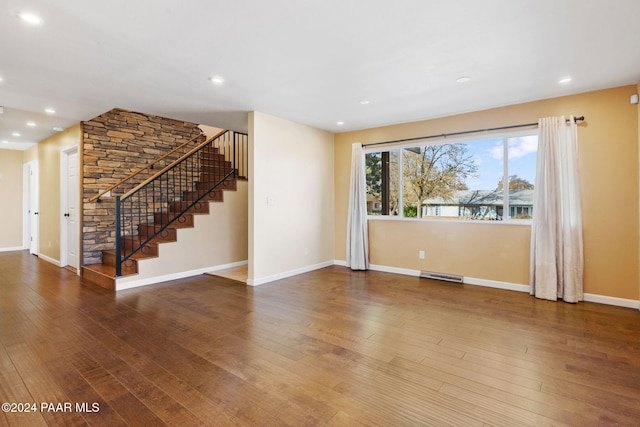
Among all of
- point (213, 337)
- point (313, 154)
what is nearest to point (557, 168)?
point (313, 154)

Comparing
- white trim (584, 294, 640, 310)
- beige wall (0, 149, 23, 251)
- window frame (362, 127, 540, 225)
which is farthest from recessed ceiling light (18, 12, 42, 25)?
beige wall (0, 149, 23, 251)

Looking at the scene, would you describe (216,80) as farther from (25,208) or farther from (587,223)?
(25,208)

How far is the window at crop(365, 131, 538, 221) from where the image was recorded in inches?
176

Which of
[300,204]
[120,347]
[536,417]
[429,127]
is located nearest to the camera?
[536,417]

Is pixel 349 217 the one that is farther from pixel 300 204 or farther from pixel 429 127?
pixel 429 127

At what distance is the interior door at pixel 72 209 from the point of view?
554 centimetres

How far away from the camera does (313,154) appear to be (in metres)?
5.80

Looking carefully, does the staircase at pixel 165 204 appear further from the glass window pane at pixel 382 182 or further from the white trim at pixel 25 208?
the white trim at pixel 25 208

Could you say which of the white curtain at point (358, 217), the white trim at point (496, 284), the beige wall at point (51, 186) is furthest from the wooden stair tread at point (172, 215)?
the white trim at point (496, 284)

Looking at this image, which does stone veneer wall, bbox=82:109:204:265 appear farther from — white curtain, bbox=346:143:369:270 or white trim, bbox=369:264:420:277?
white trim, bbox=369:264:420:277

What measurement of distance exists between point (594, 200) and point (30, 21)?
5.83m

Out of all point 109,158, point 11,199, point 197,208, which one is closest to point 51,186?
point 109,158

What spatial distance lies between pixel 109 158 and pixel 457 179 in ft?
19.5

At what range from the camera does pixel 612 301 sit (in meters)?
3.81
